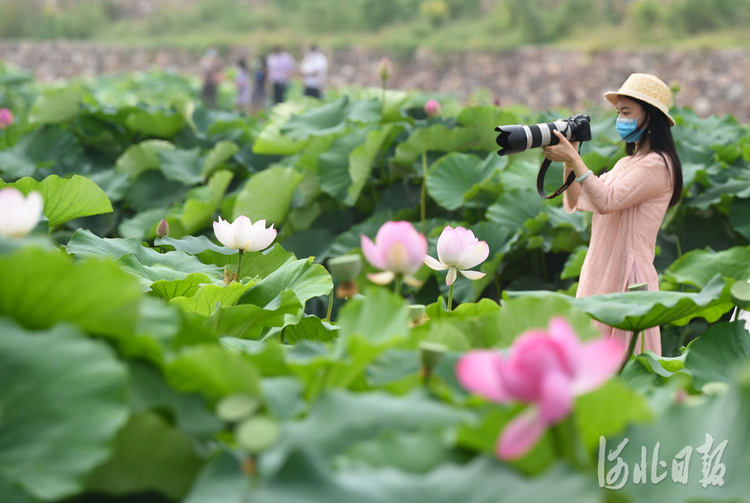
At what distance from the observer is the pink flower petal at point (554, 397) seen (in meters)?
0.56

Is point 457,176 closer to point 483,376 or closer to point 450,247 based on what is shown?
point 450,247

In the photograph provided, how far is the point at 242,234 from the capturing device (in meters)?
1.31

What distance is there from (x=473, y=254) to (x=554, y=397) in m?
0.74

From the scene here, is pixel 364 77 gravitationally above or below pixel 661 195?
below

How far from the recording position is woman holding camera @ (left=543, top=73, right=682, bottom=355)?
171 cm

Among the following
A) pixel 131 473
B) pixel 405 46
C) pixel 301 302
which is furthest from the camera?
pixel 405 46

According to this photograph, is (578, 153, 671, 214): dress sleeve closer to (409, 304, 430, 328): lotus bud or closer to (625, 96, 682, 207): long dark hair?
(625, 96, 682, 207): long dark hair

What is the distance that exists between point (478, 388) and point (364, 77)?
49.7ft

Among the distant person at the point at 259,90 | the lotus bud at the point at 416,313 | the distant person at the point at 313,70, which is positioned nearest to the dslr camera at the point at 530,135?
the lotus bud at the point at 416,313

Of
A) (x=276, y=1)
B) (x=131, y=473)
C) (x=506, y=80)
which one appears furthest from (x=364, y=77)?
(x=131, y=473)

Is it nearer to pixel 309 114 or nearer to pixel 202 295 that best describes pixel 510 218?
pixel 309 114

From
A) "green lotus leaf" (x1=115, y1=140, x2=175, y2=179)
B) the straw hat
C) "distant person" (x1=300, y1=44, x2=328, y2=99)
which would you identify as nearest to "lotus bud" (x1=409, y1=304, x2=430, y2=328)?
the straw hat

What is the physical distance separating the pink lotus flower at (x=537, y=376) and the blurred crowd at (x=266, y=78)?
8.86 meters

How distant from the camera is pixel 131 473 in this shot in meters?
0.71
